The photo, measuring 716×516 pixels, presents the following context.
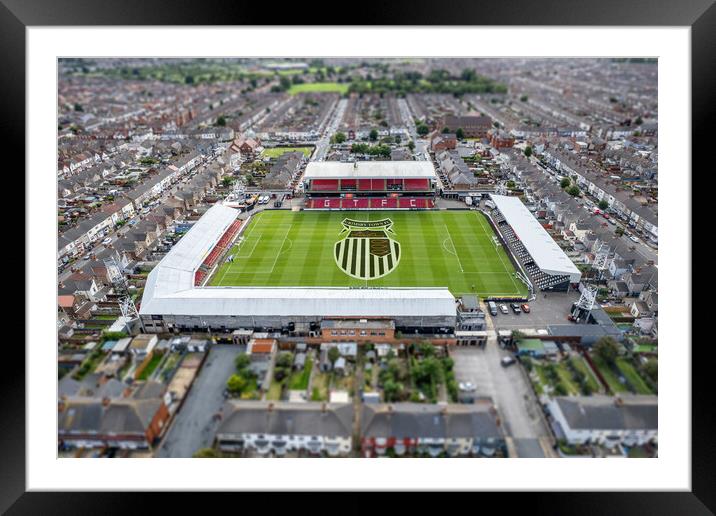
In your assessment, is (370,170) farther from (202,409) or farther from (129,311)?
(202,409)

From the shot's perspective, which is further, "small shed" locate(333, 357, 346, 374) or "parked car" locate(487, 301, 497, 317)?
"parked car" locate(487, 301, 497, 317)

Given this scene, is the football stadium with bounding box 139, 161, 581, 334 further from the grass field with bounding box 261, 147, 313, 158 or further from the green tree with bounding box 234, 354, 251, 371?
the grass field with bounding box 261, 147, 313, 158

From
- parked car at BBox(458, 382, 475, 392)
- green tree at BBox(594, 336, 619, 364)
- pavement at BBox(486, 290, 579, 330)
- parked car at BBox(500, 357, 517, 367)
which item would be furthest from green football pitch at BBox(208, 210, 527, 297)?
parked car at BBox(458, 382, 475, 392)

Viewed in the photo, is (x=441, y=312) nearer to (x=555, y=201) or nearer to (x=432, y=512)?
(x=432, y=512)

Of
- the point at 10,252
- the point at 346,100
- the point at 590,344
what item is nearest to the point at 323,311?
the point at 590,344

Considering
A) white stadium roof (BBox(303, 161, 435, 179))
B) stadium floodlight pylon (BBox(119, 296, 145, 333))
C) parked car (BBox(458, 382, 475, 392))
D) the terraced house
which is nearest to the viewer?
the terraced house

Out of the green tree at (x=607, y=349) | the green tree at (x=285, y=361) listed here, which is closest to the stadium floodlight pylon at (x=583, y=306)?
the green tree at (x=607, y=349)

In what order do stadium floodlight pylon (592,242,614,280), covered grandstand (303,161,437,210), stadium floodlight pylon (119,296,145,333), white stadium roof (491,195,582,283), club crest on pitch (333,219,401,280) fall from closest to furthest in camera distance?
stadium floodlight pylon (119,296,145,333) < white stadium roof (491,195,582,283) < stadium floodlight pylon (592,242,614,280) < club crest on pitch (333,219,401,280) < covered grandstand (303,161,437,210)
